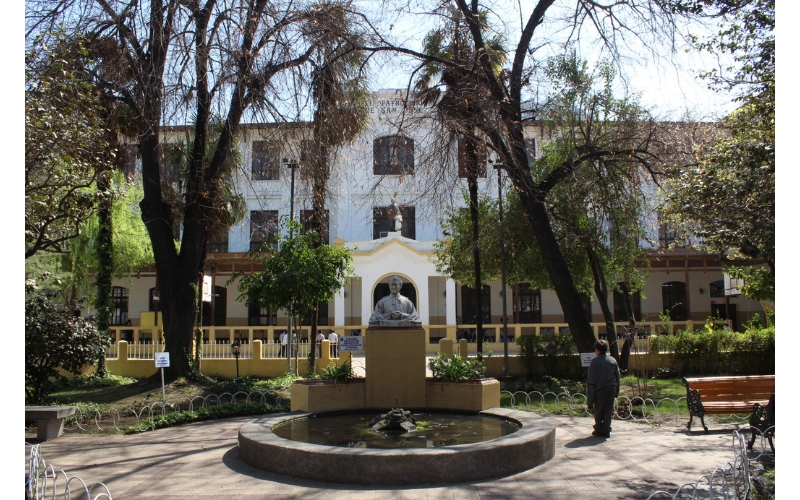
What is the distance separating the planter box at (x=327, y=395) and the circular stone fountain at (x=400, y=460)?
2398 millimetres

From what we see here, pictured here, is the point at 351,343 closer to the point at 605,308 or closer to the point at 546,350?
the point at 605,308

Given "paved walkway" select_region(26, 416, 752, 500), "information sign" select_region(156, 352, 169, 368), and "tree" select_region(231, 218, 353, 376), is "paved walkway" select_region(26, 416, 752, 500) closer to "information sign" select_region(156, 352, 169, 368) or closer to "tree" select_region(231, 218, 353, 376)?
"information sign" select_region(156, 352, 169, 368)

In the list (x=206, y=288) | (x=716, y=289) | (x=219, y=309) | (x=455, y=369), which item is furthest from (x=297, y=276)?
(x=716, y=289)

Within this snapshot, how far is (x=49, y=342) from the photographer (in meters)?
12.7

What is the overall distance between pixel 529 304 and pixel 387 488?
94.4 ft

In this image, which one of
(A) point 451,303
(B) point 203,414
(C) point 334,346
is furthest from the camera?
(A) point 451,303

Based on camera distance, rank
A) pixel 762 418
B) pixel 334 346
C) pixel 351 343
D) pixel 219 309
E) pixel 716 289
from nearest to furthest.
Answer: pixel 762 418
pixel 351 343
pixel 334 346
pixel 716 289
pixel 219 309

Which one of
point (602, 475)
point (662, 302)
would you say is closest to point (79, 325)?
point (602, 475)

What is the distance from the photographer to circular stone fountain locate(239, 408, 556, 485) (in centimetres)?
625

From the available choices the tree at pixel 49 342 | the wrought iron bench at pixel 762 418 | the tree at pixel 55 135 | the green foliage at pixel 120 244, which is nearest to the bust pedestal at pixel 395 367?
the wrought iron bench at pixel 762 418

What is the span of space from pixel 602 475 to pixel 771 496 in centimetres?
173

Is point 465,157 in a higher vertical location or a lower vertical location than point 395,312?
higher

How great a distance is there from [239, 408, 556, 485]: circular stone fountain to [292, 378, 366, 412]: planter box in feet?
7.87

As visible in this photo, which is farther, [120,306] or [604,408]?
[120,306]
